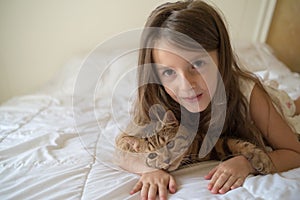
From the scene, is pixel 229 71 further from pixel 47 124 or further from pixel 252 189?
pixel 47 124

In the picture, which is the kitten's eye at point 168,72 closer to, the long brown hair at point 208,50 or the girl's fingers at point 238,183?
the long brown hair at point 208,50

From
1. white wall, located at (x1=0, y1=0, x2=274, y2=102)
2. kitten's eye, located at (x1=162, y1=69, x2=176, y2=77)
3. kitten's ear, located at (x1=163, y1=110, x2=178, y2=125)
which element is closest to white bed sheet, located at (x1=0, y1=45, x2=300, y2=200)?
kitten's ear, located at (x1=163, y1=110, x2=178, y2=125)

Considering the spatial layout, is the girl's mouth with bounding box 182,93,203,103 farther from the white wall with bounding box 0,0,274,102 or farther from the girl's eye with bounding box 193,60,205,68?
the white wall with bounding box 0,0,274,102

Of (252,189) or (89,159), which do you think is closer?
(252,189)

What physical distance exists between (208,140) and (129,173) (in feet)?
0.78

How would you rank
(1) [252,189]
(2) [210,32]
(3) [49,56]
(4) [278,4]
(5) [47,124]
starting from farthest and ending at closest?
(3) [49,56] → (4) [278,4] → (5) [47,124] → (2) [210,32] → (1) [252,189]

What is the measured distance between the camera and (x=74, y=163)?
25.8 inches

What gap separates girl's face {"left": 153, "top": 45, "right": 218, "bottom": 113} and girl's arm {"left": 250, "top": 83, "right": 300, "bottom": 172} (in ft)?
0.51

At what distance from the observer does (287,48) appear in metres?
1.64

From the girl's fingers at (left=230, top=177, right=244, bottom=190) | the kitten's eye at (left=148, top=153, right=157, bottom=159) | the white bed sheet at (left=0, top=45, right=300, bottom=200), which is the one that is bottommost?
the white bed sheet at (left=0, top=45, right=300, bottom=200)

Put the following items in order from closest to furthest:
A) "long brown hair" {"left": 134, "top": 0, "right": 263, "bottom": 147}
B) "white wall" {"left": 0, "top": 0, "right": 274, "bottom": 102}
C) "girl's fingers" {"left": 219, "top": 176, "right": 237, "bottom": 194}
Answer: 1. "girl's fingers" {"left": 219, "top": 176, "right": 237, "bottom": 194}
2. "long brown hair" {"left": 134, "top": 0, "right": 263, "bottom": 147}
3. "white wall" {"left": 0, "top": 0, "right": 274, "bottom": 102}

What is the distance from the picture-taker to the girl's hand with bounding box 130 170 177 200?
0.51m

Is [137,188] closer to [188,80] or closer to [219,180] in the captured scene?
[219,180]

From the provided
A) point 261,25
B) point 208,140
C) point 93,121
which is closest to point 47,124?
point 93,121
